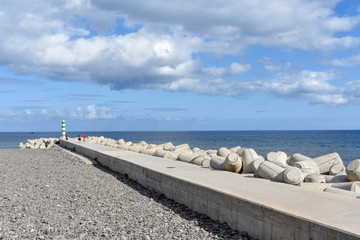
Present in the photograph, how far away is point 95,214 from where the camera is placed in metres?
7.28

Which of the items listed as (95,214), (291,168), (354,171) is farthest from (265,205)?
(354,171)

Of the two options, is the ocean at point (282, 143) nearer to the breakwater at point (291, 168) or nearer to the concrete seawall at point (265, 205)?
the breakwater at point (291, 168)

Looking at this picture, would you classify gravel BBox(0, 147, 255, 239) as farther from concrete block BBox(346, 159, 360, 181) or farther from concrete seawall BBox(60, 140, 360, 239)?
concrete block BBox(346, 159, 360, 181)

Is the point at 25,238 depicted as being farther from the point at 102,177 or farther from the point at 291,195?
the point at 102,177

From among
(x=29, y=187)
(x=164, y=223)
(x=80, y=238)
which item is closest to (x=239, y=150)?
(x=29, y=187)

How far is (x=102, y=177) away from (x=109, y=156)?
2.53 metres

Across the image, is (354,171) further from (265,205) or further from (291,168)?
A: (265,205)

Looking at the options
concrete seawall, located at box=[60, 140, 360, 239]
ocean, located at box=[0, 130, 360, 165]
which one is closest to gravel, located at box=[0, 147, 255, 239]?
concrete seawall, located at box=[60, 140, 360, 239]

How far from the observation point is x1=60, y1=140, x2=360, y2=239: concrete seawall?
4.48m

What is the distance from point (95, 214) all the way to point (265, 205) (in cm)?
347

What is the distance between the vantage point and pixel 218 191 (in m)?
6.46

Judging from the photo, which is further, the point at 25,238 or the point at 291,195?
the point at 291,195

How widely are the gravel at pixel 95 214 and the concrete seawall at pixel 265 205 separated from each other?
0.70ft

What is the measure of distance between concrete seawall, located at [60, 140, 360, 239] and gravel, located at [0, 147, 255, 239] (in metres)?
0.21
